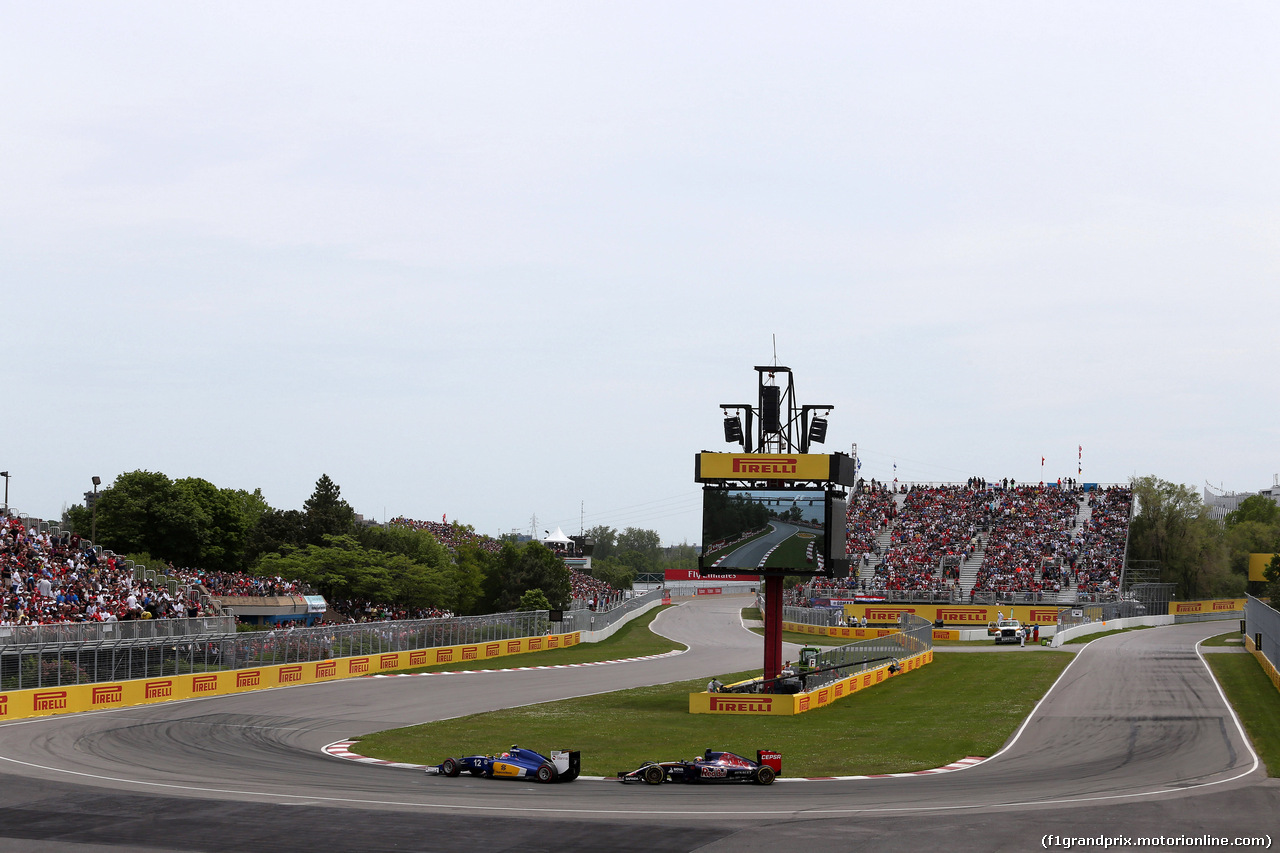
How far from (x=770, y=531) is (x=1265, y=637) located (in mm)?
26544

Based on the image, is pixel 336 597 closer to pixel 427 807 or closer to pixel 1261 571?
pixel 427 807

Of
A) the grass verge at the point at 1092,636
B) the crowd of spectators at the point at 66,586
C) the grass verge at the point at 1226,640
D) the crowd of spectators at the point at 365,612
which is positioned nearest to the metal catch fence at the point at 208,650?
the crowd of spectators at the point at 66,586

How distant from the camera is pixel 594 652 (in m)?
66.6

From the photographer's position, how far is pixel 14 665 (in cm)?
3309

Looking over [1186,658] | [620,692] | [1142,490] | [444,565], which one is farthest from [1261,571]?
[620,692]

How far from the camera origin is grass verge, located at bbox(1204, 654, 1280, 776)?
29719mm

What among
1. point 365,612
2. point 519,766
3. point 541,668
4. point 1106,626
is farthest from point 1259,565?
point 519,766

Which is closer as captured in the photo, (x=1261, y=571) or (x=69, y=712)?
(x=69, y=712)

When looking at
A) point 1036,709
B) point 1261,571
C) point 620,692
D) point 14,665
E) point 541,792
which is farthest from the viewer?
point 1261,571

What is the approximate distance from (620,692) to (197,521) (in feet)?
177

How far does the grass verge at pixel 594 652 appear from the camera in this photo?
188ft

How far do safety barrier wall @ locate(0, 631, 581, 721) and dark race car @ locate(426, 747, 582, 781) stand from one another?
1486 centimetres

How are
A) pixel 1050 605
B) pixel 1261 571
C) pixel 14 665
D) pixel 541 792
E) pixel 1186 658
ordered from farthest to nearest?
pixel 1261 571 → pixel 1050 605 → pixel 1186 658 → pixel 14 665 → pixel 541 792

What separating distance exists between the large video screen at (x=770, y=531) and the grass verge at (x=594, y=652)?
808 inches
